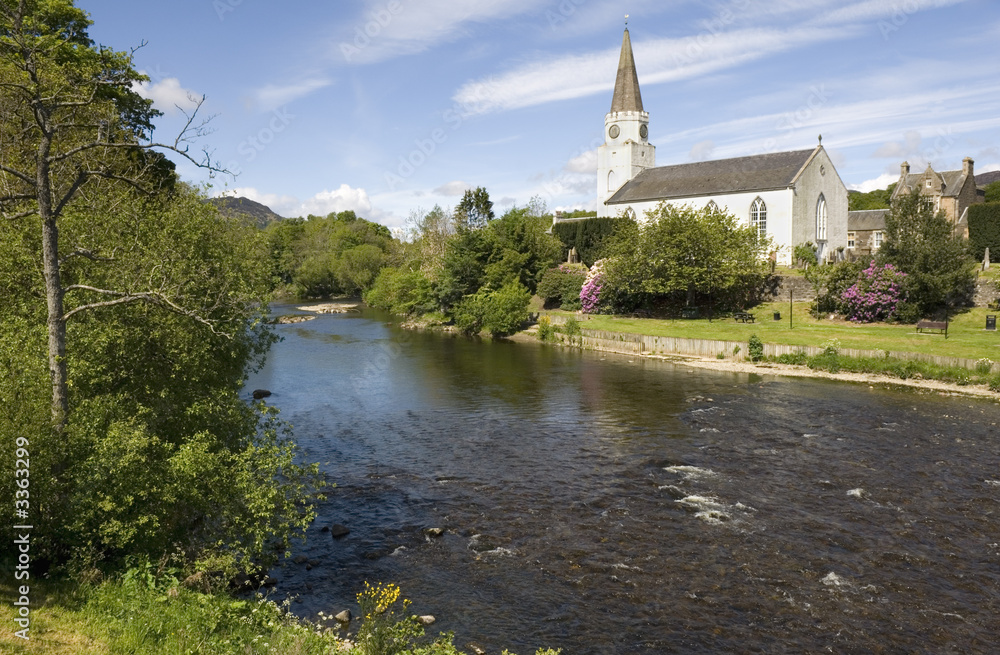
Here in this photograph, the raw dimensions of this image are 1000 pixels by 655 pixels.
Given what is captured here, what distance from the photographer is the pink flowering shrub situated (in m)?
61.9

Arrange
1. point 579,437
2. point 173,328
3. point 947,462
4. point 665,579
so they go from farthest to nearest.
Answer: point 579,437
point 947,462
point 665,579
point 173,328

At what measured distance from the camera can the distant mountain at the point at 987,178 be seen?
92.9 meters

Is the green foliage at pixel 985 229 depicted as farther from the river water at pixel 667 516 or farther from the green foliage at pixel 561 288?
the green foliage at pixel 561 288

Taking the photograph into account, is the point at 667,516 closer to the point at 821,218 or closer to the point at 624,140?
the point at 821,218

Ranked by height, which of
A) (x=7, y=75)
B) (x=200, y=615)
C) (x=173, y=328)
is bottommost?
(x=200, y=615)

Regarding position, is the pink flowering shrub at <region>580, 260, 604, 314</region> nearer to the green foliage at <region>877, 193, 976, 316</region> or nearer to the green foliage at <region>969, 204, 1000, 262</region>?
the green foliage at <region>877, 193, 976, 316</region>

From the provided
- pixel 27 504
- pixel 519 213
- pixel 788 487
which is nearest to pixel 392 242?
pixel 519 213

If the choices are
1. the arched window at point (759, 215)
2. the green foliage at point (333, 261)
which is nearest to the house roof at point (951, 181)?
the arched window at point (759, 215)

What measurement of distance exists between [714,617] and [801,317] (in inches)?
1709

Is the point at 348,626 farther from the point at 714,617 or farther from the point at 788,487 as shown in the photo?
the point at 788,487

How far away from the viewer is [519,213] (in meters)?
71.2

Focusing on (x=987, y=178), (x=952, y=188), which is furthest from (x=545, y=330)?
(x=987, y=178)

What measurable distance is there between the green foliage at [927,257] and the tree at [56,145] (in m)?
46.0

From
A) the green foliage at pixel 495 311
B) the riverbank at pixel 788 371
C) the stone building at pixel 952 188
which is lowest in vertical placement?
the riverbank at pixel 788 371
